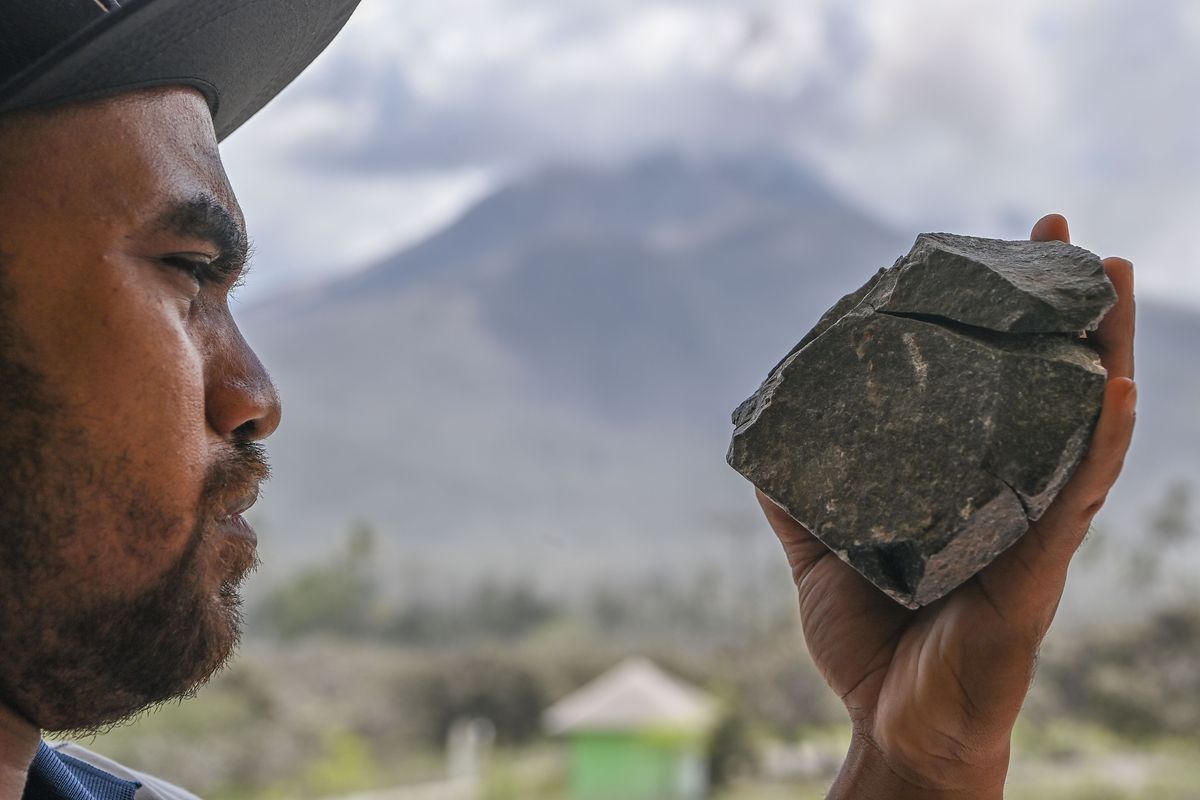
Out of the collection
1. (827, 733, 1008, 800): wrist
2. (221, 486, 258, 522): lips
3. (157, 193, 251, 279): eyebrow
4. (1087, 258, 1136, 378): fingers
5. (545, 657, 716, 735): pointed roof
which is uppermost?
(545, 657, 716, 735): pointed roof

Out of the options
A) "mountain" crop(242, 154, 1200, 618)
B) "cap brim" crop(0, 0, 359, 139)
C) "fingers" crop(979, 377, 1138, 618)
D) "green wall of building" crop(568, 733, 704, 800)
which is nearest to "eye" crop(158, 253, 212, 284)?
"cap brim" crop(0, 0, 359, 139)

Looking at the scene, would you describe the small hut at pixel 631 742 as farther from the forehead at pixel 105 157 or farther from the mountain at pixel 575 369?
the forehead at pixel 105 157

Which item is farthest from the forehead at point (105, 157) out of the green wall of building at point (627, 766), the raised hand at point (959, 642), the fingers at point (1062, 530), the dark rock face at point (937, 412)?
the green wall of building at point (627, 766)

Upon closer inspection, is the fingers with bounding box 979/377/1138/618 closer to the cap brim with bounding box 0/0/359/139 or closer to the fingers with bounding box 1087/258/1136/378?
the fingers with bounding box 1087/258/1136/378

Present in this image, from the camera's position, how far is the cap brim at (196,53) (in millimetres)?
1003

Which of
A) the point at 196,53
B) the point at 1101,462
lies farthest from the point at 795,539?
the point at 196,53

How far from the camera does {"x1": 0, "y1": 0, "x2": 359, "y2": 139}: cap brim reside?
3.29 ft

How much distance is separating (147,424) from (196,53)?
363mm

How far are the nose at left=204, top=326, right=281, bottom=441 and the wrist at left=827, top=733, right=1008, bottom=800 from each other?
0.74 meters

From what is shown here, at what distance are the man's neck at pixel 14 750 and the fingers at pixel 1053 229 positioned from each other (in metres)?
1.21

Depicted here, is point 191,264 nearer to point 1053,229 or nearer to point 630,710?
point 1053,229

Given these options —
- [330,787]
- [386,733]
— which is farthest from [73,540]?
[386,733]

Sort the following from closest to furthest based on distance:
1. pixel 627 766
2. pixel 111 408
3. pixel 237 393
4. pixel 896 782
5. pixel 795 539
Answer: pixel 111 408
pixel 237 393
pixel 896 782
pixel 795 539
pixel 627 766

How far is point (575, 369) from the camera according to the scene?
2021 inches
